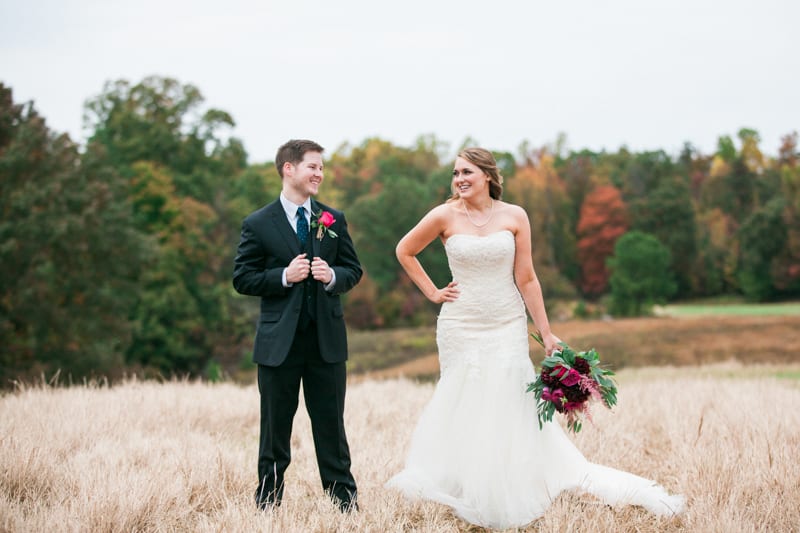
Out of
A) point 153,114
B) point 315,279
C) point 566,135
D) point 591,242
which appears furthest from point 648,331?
point 566,135

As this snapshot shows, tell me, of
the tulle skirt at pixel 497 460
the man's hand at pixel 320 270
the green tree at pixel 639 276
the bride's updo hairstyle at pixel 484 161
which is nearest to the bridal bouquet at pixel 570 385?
the tulle skirt at pixel 497 460

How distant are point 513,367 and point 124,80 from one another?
35704mm

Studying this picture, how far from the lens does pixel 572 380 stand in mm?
4914

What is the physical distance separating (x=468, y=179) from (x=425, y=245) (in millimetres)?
615

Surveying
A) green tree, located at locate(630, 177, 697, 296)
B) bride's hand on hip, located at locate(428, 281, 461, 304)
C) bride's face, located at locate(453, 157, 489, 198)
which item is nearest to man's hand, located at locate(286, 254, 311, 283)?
bride's hand on hip, located at locate(428, 281, 461, 304)

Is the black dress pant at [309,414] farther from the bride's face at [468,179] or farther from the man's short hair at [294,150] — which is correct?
the bride's face at [468,179]

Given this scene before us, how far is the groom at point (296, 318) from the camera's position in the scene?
489 cm

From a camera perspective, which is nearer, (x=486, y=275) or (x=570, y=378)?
(x=570, y=378)

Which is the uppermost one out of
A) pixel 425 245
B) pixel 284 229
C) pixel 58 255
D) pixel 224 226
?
pixel 224 226

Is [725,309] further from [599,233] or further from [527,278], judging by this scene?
[527,278]

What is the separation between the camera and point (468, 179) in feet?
17.4

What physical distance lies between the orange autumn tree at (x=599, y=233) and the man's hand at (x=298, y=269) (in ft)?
165

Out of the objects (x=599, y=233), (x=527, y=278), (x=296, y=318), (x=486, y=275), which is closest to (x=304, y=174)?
(x=296, y=318)

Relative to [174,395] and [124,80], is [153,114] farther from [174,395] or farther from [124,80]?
[174,395]
